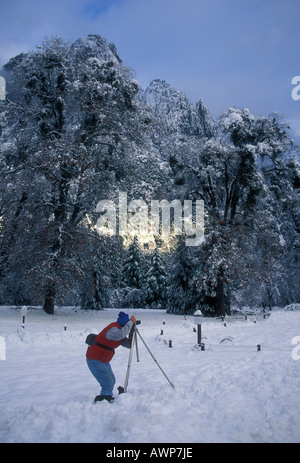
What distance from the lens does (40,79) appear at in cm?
1905

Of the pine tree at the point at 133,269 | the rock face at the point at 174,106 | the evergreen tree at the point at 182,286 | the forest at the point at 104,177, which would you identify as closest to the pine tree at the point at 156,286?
the pine tree at the point at 133,269

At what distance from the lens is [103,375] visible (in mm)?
5250

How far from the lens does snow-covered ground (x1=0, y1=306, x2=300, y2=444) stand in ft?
13.2

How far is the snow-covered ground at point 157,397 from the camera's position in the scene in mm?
4027

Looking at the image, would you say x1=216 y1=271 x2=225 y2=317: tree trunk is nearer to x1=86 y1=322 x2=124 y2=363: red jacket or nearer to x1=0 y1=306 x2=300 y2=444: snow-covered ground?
x1=0 y1=306 x2=300 y2=444: snow-covered ground

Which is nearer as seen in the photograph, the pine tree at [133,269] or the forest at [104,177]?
the forest at [104,177]

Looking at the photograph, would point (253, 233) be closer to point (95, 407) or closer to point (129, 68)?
point (129, 68)

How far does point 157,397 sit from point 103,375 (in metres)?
0.94

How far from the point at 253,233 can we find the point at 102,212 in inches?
390

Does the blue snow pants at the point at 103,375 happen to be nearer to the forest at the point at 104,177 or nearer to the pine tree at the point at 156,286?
the forest at the point at 104,177

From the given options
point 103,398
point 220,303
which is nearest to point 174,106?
point 220,303

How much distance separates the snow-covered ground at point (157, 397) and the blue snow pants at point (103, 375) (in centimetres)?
26

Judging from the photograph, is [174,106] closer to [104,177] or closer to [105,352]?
[104,177]

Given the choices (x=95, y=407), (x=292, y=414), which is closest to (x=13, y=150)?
(x=95, y=407)
